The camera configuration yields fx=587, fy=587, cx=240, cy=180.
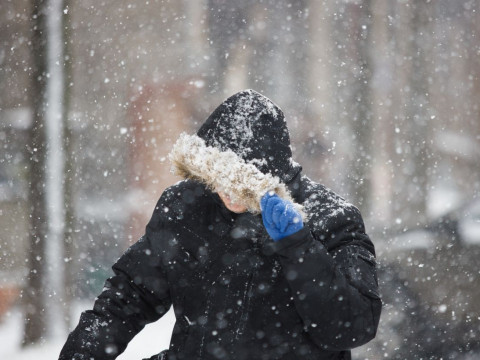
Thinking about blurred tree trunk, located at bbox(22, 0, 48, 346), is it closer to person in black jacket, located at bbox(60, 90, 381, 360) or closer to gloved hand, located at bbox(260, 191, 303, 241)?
person in black jacket, located at bbox(60, 90, 381, 360)

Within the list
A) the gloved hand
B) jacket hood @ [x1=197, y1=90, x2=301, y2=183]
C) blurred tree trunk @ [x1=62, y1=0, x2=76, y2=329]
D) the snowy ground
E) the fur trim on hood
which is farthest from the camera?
the snowy ground

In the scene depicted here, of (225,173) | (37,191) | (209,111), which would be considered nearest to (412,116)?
(209,111)

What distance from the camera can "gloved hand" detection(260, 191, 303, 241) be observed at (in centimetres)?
142

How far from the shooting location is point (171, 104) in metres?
3.82

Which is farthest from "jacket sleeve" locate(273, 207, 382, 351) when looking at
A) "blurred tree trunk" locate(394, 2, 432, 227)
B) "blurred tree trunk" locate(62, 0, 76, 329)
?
"blurred tree trunk" locate(62, 0, 76, 329)

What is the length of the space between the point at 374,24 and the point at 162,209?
8.34 feet

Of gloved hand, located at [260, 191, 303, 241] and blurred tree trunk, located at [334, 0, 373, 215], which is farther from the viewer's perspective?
blurred tree trunk, located at [334, 0, 373, 215]

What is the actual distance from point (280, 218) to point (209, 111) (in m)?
2.46

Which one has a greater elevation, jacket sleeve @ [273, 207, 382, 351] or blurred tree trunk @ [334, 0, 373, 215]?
blurred tree trunk @ [334, 0, 373, 215]

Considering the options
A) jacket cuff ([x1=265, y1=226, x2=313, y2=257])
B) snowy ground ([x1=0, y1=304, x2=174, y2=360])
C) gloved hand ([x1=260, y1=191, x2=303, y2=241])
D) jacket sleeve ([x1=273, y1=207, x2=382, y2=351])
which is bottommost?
jacket sleeve ([x1=273, y1=207, x2=382, y2=351])

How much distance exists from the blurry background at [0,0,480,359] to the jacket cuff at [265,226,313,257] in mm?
2461

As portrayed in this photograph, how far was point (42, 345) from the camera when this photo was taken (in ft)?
12.8

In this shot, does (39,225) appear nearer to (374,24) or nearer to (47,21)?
(47,21)

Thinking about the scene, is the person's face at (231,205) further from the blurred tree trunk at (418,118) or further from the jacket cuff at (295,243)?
the blurred tree trunk at (418,118)
